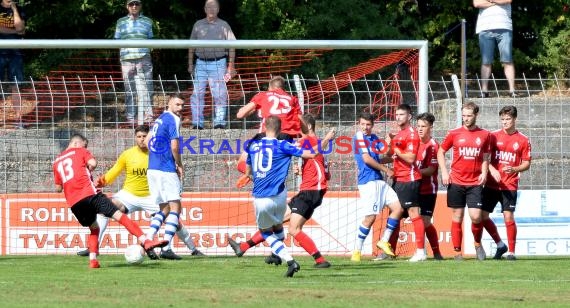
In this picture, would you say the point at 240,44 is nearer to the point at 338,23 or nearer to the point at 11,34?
the point at 11,34

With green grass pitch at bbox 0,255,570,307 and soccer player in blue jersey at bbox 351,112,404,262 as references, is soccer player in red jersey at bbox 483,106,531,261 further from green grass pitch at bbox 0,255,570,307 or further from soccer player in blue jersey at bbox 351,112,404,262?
soccer player in blue jersey at bbox 351,112,404,262

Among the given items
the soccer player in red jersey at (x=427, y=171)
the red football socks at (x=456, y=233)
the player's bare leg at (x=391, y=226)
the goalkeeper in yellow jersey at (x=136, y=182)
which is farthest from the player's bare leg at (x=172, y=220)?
the red football socks at (x=456, y=233)

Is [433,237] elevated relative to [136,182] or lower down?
lower down

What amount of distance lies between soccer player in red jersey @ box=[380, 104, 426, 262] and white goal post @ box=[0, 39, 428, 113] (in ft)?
5.16

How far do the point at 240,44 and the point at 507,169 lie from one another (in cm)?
418

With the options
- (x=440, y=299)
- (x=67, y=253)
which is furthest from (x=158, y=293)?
(x=67, y=253)

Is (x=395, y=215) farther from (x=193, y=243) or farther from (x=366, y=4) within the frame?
(x=366, y=4)

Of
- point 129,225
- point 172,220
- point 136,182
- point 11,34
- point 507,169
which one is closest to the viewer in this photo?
point 129,225

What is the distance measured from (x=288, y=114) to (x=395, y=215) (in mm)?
2230

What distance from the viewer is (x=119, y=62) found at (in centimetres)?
2305

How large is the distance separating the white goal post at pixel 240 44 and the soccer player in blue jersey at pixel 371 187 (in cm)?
176

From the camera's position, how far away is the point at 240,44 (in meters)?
18.6

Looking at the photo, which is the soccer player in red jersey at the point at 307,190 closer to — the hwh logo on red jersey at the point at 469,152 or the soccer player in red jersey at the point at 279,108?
the soccer player in red jersey at the point at 279,108

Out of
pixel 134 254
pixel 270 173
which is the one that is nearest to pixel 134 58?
pixel 134 254
